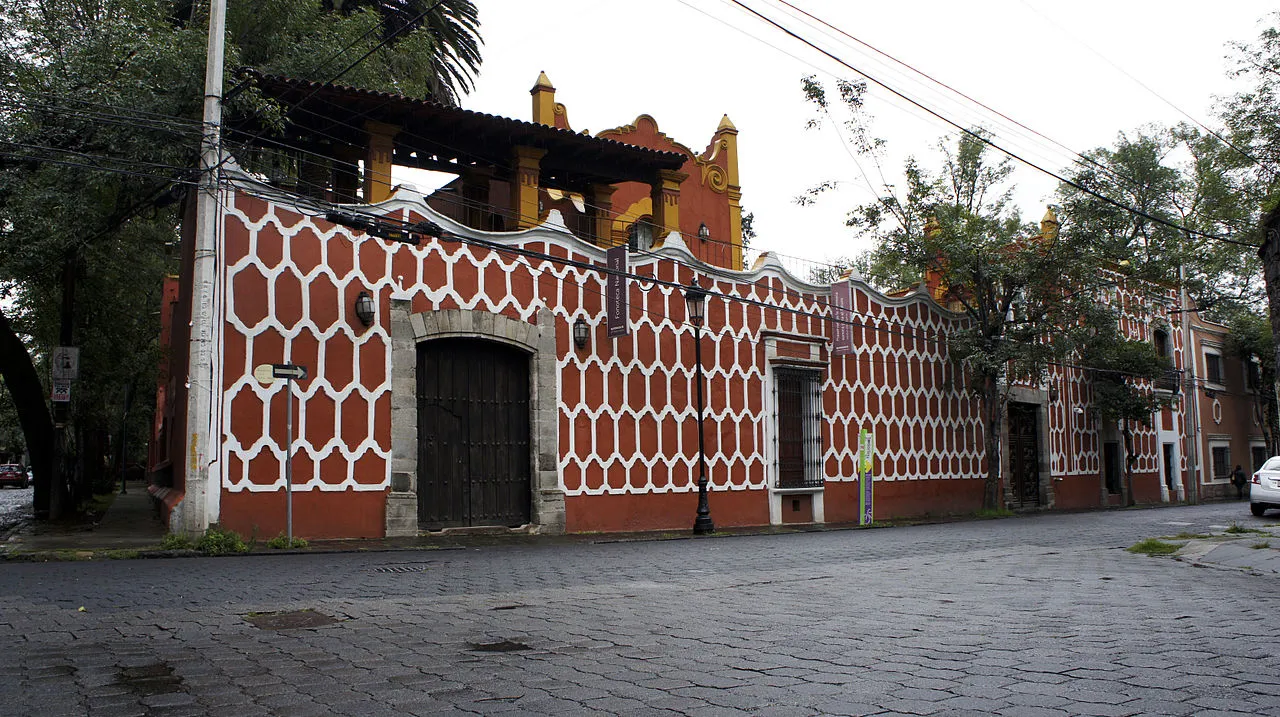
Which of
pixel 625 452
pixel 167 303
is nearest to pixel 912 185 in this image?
pixel 625 452

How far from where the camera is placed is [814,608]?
7.66 meters

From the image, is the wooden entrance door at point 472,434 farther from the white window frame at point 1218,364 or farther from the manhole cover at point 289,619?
the white window frame at point 1218,364

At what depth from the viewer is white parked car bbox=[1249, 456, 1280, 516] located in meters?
21.5

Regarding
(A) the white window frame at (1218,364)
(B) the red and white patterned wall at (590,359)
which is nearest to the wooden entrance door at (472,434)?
(B) the red and white patterned wall at (590,359)

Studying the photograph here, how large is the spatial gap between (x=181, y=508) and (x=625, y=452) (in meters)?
7.54

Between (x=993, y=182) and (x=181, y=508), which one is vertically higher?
(x=993, y=182)

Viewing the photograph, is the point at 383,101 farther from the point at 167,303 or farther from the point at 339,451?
the point at 167,303

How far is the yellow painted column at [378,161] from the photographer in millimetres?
17938

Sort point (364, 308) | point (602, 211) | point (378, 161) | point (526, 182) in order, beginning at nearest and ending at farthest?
point (364, 308), point (378, 161), point (526, 182), point (602, 211)

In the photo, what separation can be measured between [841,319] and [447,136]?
30.9 ft

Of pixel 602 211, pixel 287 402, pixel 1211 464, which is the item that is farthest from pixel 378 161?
pixel 1211 464

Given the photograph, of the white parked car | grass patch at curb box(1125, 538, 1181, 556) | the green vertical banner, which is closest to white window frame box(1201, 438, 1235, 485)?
the white parked car

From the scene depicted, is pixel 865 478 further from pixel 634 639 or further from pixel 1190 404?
pixel 1190 404

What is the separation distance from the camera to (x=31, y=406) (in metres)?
17.4
